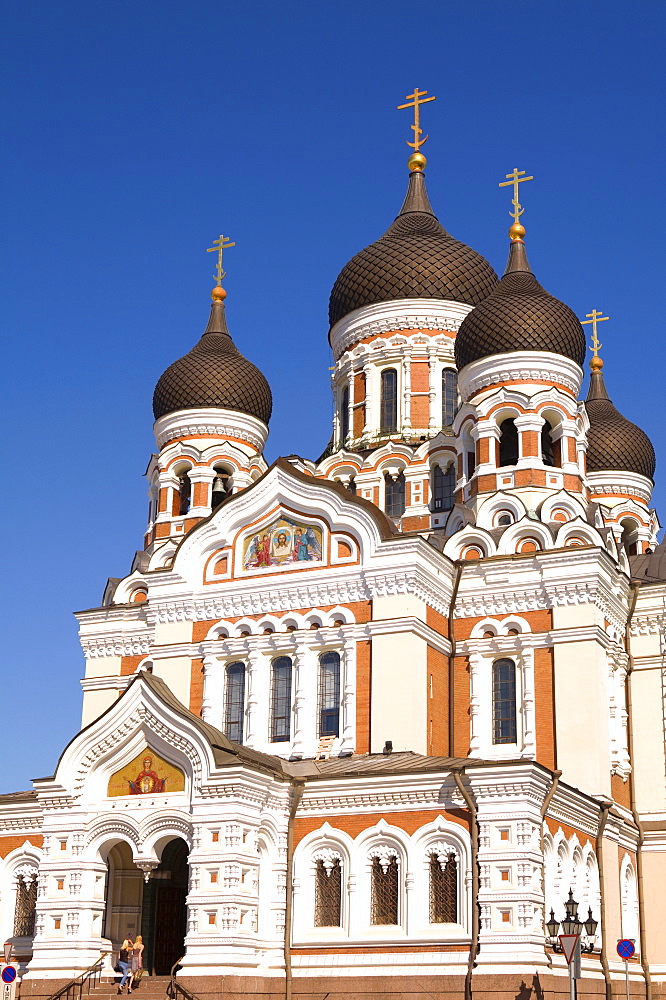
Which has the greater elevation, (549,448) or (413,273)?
(413,273)

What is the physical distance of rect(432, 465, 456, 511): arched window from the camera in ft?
80.6

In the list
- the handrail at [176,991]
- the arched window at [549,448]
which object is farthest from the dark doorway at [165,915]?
the arched window at [549,448]

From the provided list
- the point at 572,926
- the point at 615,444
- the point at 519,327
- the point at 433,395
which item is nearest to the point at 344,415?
the point at 433,395

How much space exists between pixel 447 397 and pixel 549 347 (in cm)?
324

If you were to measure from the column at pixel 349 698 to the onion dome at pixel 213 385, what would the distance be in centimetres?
777

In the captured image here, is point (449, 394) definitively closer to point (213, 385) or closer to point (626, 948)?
point (213, 385)

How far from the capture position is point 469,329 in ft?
78.9

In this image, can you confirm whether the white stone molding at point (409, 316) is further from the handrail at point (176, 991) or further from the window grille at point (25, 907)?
the handrail at point (176, 991)

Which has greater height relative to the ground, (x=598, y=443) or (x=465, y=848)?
(x=598, y=443)

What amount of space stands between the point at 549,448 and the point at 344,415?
5.16 m

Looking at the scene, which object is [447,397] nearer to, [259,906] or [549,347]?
[549,347]

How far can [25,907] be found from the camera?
2003 centimetres

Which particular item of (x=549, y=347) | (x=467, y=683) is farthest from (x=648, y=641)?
(x=549, y=347)

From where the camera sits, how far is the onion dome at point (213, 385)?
26359 millimetres
